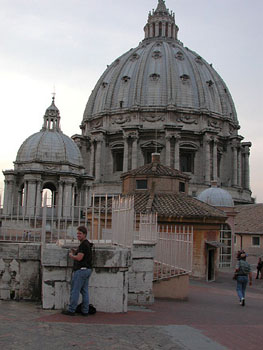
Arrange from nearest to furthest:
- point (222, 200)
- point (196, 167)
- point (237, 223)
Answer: point (222, 200) → point (237, 223) → point (196, 167)

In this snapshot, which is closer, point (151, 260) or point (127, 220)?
point (127, 220)

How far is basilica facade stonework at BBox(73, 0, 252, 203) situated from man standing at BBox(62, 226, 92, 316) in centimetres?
4775

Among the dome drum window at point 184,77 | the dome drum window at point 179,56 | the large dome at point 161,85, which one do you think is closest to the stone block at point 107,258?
the large dome at point 161,85

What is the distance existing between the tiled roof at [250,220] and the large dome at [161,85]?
1814 centimetres

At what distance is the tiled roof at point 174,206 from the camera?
22047 millimetres

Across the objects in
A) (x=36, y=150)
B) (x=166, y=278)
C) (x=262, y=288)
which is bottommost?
(x=262, y=288)

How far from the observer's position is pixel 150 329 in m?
6.71

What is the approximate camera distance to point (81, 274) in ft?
24.5

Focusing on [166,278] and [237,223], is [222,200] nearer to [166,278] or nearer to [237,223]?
[237,223]

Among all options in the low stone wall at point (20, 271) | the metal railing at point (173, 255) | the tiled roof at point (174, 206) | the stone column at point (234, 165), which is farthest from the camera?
the stone column at point (234, 165)

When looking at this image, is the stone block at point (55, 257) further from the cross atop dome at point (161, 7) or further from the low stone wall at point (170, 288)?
the cross atop dome at point (161, 7)

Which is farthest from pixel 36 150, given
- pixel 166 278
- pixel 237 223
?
pixel 166 278

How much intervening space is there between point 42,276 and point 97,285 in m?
1.00

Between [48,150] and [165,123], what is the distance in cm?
2323
